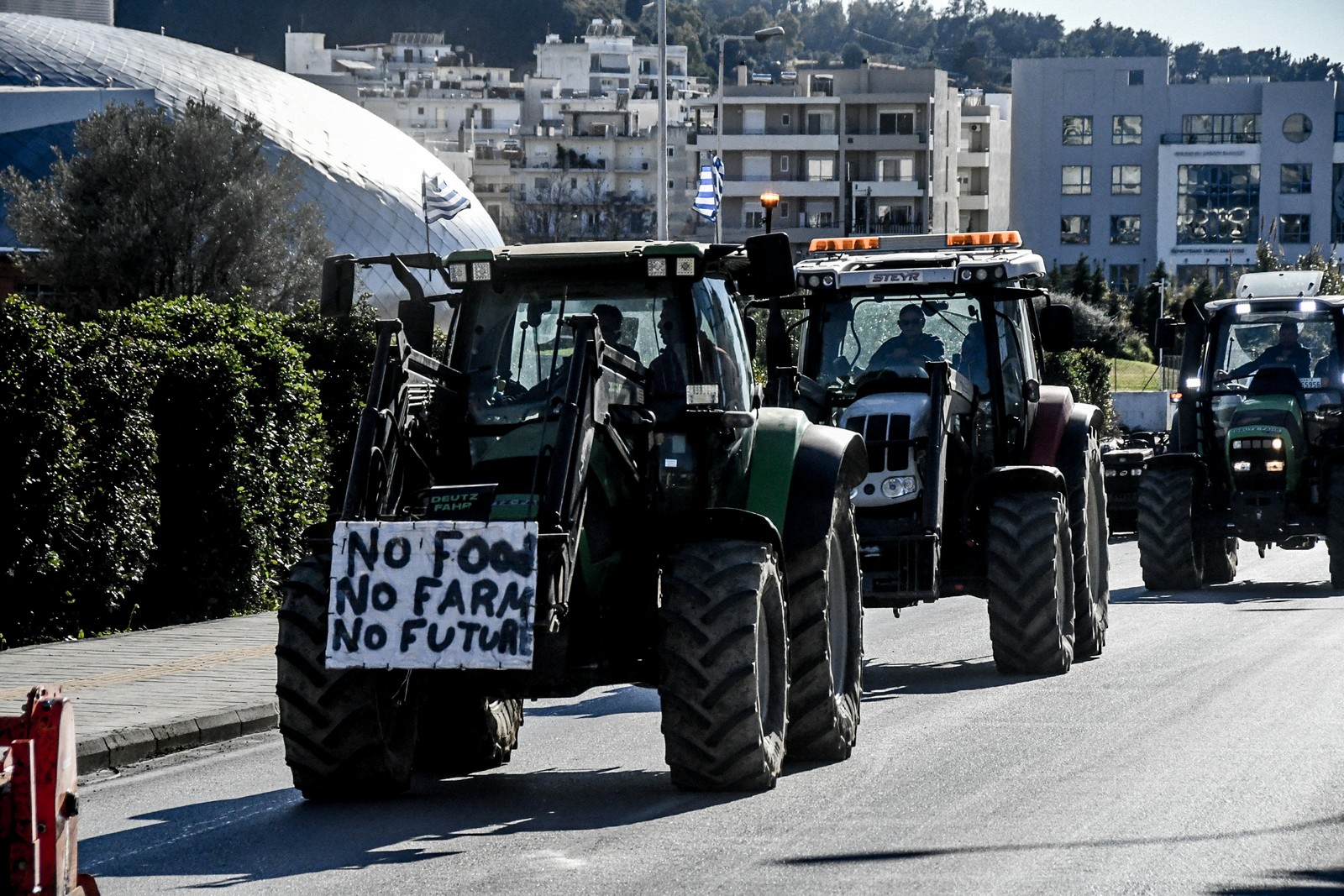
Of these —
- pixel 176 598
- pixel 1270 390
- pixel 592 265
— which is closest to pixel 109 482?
pixel 176 598

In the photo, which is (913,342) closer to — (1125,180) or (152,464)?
(152,464)

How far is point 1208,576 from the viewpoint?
21547mm

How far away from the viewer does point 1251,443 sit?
20.3m

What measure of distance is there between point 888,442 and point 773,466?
355cm

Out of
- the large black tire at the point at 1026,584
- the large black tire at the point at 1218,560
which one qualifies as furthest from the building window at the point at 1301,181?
Answer: the large black tire at the point at 1026,584

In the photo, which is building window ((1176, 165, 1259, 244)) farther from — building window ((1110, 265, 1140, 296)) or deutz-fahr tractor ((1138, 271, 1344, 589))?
deutz-fahr tractor ((1138, 271, 1344, 589))

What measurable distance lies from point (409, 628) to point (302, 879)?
1.16 meters

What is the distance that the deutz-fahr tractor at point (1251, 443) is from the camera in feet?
66.1

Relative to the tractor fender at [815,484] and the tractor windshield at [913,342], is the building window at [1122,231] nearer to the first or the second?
the tractor windshield at [913,342]

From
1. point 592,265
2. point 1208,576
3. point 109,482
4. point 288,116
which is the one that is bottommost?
point 1208,576

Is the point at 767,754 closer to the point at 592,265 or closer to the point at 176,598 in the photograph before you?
the point at 592,265

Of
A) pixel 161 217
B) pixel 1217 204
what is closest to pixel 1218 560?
pixel 161 217

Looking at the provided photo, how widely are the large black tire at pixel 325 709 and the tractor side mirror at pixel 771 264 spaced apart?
222 centimetres

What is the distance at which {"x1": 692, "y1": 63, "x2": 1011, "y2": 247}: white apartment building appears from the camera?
4606 inches
